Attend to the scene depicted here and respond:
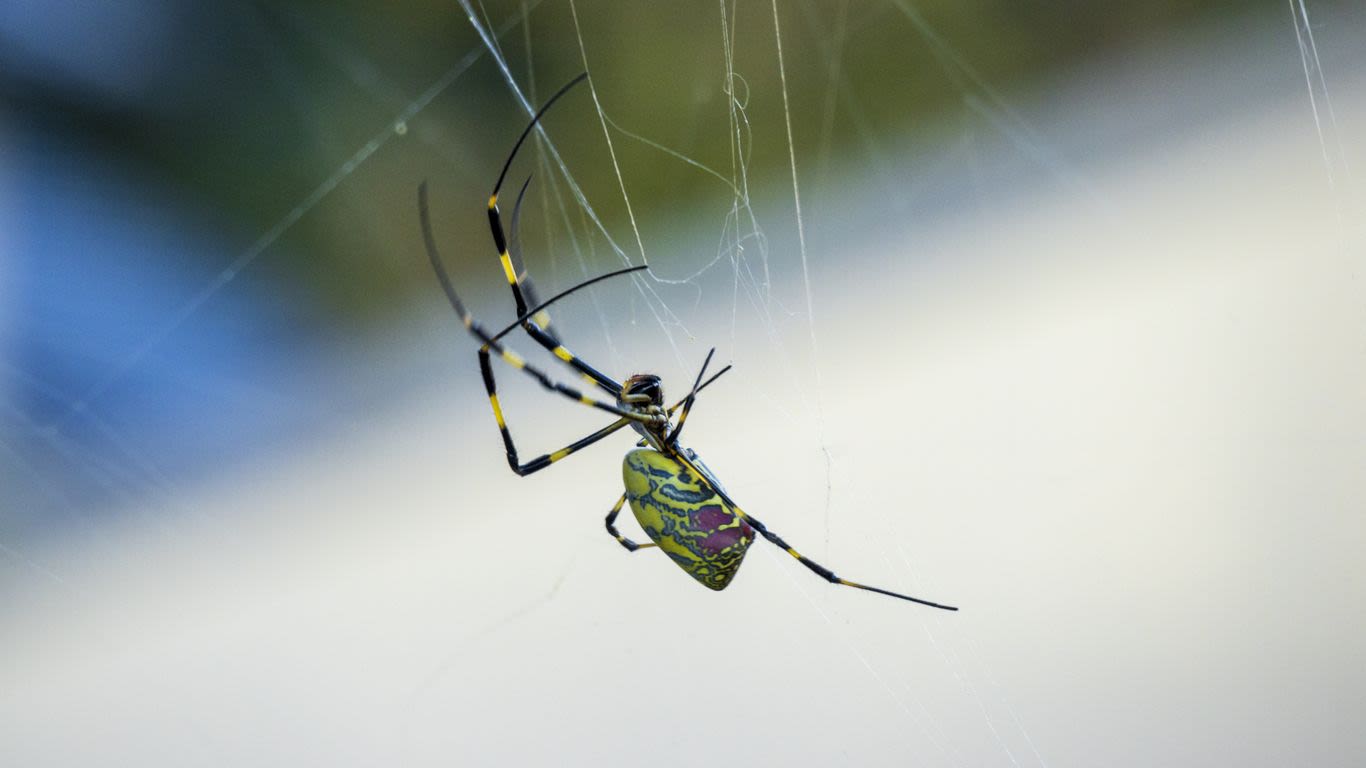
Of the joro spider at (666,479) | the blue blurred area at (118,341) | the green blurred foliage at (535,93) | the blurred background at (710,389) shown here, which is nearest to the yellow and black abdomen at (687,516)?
the joro spider at (666,479)

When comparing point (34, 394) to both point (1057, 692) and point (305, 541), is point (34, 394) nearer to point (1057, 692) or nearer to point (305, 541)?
point (305, 541)

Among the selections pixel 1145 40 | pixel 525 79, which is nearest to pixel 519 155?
pixel 525 79

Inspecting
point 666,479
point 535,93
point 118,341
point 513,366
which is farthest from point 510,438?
point 118,341

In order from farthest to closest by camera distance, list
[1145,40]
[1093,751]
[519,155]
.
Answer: [519,155], [1145,40], [1093,751]

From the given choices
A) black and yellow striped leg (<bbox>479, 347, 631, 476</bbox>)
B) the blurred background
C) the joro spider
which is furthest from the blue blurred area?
the joro spider

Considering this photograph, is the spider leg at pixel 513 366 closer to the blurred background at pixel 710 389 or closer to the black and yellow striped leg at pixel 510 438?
the black and yellow striped leg at pixel 510 438

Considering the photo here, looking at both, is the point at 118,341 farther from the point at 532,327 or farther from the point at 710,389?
the point at 532,327

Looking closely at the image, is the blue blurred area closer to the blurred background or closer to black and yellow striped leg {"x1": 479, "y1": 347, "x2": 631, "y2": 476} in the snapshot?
the blurred background
